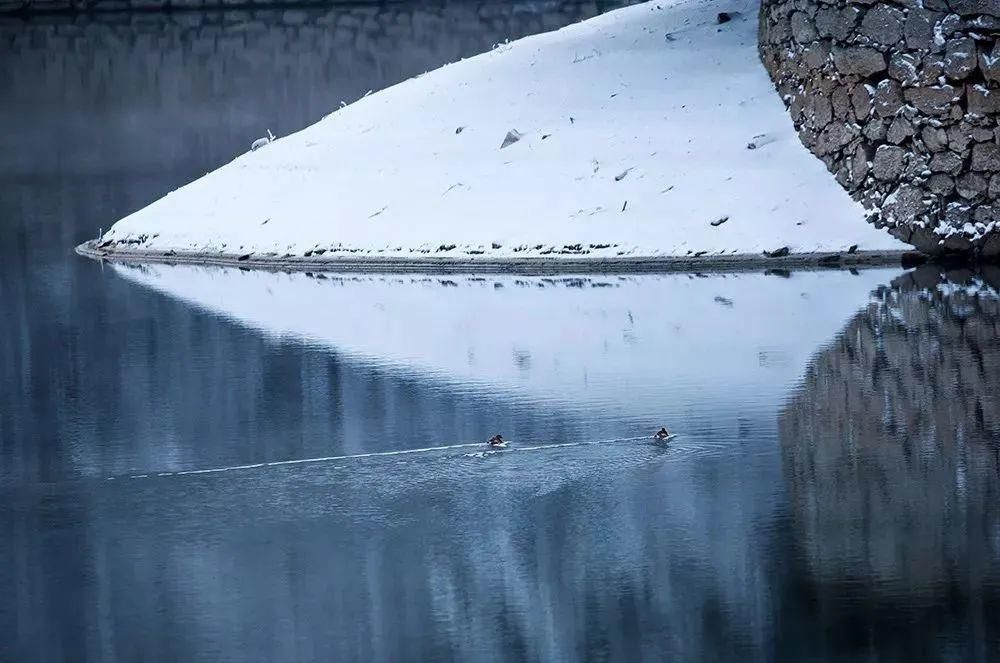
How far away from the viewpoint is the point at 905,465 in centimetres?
980

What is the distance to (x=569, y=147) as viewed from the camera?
19.4 metres

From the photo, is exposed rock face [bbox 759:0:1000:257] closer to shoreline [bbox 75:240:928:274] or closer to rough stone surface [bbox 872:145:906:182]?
rough stone surface [bbox 872:145:906:182]

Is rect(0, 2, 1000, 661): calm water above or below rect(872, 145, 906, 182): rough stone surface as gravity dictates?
below

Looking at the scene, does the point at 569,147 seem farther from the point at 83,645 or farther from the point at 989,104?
the point at 83,645

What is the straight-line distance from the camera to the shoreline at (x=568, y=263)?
16.8 m

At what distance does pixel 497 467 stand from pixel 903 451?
2.15m

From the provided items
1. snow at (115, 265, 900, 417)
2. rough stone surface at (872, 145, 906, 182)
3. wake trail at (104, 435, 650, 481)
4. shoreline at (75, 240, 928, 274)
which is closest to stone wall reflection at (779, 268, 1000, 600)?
snow at (115, 265, 900, 417)

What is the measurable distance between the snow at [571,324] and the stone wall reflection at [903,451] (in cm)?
44

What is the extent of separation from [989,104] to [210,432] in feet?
26.6

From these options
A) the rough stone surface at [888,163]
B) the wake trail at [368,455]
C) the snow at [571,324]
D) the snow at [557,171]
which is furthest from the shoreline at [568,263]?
the wake trail at [368,455]

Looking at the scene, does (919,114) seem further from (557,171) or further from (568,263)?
(557,171)

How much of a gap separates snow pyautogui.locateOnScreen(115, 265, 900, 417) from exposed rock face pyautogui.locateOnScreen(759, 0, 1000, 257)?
988 mm

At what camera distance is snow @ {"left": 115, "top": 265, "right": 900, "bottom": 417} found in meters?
12.2

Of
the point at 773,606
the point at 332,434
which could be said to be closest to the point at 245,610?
the point at 773,606
